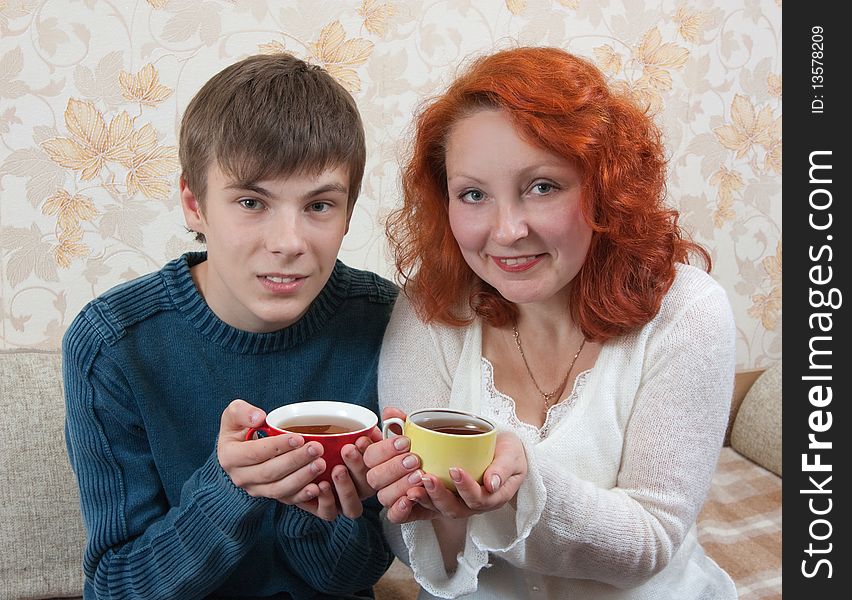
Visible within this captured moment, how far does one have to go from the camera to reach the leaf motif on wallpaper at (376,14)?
198 centimetres

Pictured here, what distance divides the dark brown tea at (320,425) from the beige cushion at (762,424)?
58.5 inches

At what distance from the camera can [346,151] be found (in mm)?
1263

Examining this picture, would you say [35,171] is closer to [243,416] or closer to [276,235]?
[276,235]

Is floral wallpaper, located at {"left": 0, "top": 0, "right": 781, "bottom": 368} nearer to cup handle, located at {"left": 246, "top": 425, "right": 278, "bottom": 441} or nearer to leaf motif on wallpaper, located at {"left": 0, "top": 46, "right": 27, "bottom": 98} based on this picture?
leaf motif on wallpaper, located at {"left": 0, "top": 46, "right": 27, "bottom": 98}

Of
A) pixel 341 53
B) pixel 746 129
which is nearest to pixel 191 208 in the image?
pixel 341 53

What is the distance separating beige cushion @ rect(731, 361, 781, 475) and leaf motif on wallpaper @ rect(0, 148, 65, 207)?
5.80 ft

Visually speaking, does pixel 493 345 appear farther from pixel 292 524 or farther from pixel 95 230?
pixel 95 230

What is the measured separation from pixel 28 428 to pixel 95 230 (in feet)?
1.52

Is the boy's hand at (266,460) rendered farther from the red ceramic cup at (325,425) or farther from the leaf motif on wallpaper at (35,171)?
the leaf motif on wallpaper at (35,171)

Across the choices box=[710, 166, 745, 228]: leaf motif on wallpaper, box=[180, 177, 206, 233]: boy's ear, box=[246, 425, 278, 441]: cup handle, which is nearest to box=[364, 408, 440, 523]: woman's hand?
box=[246, 425, 278, 441]: cup handle

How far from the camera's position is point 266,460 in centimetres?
106

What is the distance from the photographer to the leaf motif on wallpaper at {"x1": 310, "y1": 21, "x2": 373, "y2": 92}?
6.45 feet

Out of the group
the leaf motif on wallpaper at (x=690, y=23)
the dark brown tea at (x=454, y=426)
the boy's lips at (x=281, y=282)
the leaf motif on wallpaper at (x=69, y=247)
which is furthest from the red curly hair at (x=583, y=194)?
the leaf motif on wallpaper at (x=690, y=23)

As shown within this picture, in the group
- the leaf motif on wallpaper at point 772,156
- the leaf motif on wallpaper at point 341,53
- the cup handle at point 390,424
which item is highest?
the leaf motif on wallpaper at point 341,53
